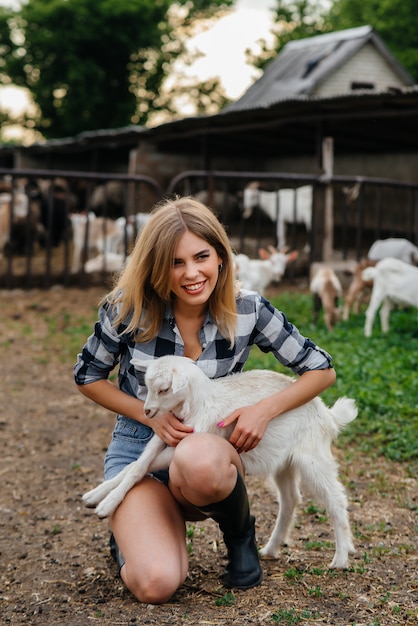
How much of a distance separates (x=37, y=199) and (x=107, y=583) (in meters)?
13.0

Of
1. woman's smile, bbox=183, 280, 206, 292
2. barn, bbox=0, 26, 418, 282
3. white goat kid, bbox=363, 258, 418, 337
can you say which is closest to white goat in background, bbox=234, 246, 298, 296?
barn, bbox=0, 26, 418, 282

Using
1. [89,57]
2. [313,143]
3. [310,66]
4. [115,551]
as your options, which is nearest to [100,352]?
[115,551]

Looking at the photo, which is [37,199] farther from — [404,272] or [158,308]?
[158,308]

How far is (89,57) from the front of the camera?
32719mm

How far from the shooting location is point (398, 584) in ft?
9.02

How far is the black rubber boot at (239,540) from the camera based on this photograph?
8.55 ft

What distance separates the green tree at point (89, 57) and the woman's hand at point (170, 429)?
31253 millimetres

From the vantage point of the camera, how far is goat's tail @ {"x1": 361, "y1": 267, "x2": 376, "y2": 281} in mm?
7254

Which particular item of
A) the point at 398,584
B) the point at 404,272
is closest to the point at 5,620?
the point at 398,584

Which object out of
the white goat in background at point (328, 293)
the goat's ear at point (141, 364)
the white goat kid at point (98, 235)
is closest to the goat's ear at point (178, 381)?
the goat's ear at point (141, 364)

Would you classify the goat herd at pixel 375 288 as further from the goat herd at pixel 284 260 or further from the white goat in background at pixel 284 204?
the white goat in background at pixel 284 204

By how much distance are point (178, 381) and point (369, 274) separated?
16.7ft

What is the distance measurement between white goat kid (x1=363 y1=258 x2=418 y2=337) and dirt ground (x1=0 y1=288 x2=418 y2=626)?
2918mm

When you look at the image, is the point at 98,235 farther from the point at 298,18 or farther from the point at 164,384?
the point at 298,18
